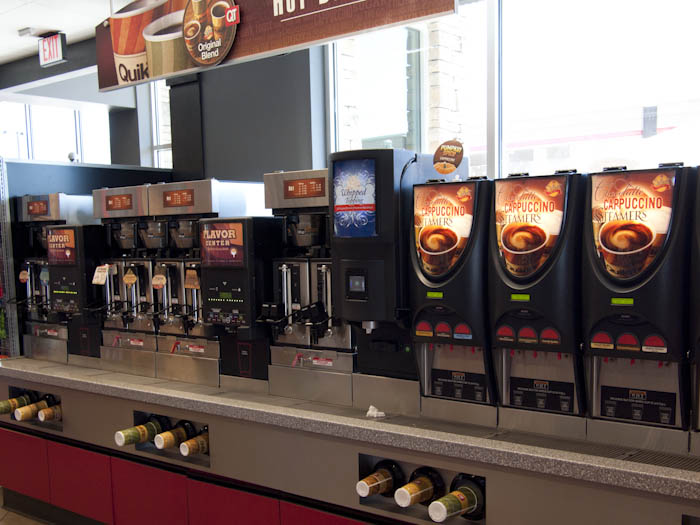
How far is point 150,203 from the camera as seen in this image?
420 centimetres

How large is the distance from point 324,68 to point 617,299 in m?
3.66

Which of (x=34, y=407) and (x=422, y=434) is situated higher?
(x=422, y=434)

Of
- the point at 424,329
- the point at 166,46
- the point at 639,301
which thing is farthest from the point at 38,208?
the point at 639,301

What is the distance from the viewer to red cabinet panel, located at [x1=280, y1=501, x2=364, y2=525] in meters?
2.99

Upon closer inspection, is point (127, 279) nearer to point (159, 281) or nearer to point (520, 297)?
point (159, 281)

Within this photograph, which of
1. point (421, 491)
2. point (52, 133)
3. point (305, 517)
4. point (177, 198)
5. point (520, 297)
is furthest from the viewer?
point (52, 133)

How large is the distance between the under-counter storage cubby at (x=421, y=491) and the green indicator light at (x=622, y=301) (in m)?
0.85

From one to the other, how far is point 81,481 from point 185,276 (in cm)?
141

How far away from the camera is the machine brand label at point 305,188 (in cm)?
342

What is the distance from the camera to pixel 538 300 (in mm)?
2535

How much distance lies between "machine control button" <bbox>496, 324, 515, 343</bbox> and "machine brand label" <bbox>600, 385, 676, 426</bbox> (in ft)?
1.20

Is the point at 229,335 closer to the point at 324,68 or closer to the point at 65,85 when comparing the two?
the point at 324,68

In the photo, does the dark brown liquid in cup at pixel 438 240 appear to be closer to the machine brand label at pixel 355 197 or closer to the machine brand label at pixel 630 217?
the machine brand label at pixel 355 197

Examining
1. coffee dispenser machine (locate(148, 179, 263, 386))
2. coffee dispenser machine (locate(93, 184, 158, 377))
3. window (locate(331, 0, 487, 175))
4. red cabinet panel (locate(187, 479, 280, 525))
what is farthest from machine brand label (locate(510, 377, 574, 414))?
coffee dispenser machine (locate(93, 184, 158, 377))
